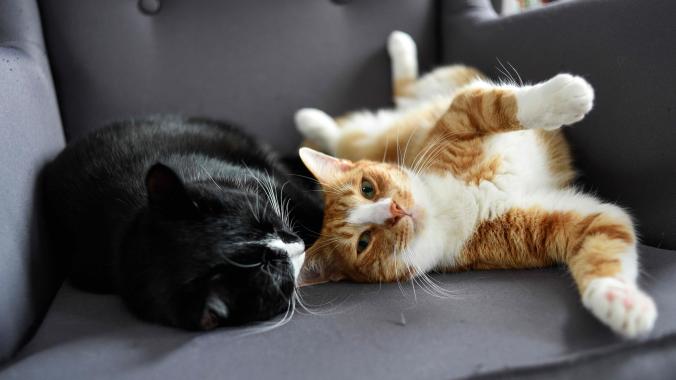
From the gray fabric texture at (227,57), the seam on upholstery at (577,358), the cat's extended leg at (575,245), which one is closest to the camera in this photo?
the seam on upholstery at (577,358)

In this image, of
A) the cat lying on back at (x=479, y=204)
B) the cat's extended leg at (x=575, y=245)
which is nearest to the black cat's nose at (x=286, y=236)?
the cat lying on back at (x=479, y=204)

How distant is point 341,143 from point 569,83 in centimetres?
90

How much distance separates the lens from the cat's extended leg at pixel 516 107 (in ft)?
3.63

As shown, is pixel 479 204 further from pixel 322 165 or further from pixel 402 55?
pixel 402 55

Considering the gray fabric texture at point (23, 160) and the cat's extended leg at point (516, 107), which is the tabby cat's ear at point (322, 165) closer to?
the cat's extended leg at point (516, 107)

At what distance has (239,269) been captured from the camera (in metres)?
0.98

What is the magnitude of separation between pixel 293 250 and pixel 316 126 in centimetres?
77

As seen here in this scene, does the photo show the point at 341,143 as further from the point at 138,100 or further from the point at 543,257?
the point at 543,257

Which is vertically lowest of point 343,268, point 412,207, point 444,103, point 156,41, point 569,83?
point 343,268

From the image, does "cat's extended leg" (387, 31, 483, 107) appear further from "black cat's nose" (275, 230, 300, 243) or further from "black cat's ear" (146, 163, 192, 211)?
"black cat's ear" (146, 163, 192, 211)

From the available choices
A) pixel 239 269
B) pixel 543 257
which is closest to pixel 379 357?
pixel 239 269

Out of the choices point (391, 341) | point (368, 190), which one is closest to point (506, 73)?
point (368, 190)

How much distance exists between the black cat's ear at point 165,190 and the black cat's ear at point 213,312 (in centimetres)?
19

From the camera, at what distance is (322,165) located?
56.7 inches
